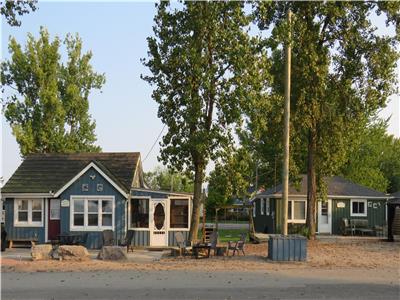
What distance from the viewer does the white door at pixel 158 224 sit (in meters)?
29.8

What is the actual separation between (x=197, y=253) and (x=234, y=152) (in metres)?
5.54

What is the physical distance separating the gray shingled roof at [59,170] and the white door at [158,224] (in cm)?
169

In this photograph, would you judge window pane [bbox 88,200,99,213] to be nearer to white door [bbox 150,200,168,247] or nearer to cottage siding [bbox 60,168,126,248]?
cottage siding [bbox 60,168,126,248]

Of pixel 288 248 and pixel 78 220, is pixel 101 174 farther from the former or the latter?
pixel 288 248

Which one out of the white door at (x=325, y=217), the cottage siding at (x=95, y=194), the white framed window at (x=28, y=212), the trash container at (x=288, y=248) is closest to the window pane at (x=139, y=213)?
the cottage siding at (x=95, y=194)

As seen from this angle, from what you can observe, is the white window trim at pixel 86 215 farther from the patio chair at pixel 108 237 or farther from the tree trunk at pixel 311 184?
the tree trunk at pixel 311 184

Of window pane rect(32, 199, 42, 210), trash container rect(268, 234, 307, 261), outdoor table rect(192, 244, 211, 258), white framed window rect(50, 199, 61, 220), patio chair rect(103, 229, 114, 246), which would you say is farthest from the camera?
window pane rect(32, 199, 42, 210)

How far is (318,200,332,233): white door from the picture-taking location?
42.8 m

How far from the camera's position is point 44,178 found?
3123 cm

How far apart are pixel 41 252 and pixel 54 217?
6.93m

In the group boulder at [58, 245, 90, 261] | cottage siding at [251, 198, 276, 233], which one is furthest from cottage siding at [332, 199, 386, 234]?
boulder at [58, 245, 90, 261]

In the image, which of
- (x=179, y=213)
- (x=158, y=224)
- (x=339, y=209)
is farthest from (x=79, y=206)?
(x=339, y=209)

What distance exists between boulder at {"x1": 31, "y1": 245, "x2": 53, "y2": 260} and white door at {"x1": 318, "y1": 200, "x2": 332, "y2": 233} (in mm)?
23980

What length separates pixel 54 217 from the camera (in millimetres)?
30047
